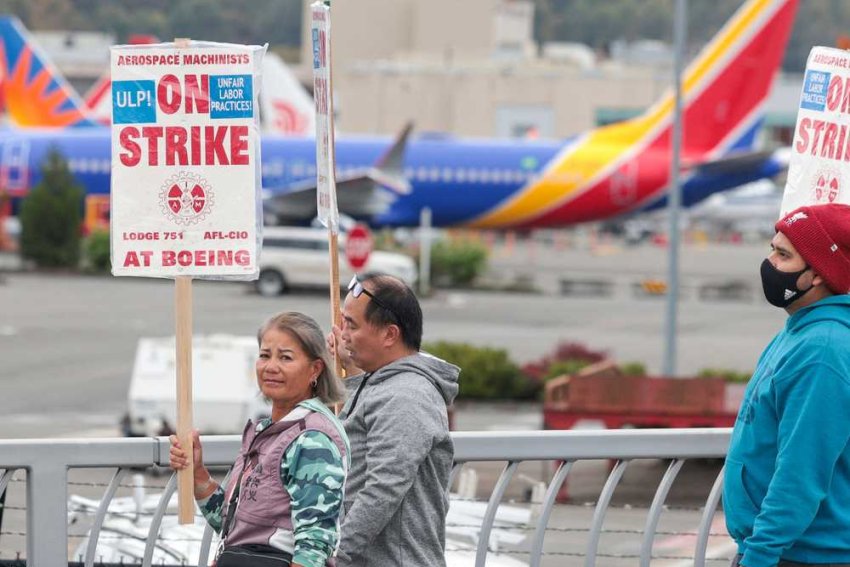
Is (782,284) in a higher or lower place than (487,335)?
higher

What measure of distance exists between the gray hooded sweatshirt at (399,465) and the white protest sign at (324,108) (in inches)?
31.7

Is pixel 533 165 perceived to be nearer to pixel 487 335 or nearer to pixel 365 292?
pixel 487 335

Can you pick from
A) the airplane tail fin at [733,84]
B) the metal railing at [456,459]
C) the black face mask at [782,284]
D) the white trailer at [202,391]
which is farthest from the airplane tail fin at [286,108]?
the black face mask at [782,284]

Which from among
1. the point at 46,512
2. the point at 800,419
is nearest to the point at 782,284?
the point at 800,419

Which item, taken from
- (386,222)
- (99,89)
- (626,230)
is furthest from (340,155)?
(626,230)

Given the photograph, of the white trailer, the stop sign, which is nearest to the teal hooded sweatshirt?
the white trailer

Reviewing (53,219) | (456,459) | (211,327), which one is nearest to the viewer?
(456,459)

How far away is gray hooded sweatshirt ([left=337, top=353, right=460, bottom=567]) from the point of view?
491cm

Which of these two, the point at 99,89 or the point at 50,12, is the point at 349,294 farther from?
the point at 50,12

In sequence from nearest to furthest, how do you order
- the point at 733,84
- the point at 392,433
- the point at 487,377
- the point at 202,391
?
the point at 392,433, the point at 202,391, the point at 487,377, the point at 733,84

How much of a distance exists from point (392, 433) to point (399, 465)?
96 mm

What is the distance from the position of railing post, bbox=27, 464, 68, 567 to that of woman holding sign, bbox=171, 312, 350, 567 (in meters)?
1.07

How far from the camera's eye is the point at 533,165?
45.4m

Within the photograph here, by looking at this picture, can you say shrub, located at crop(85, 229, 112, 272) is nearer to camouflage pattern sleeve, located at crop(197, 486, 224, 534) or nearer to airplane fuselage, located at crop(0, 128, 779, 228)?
airplane fuselage, located at crop(0, 128, 779, 228)
